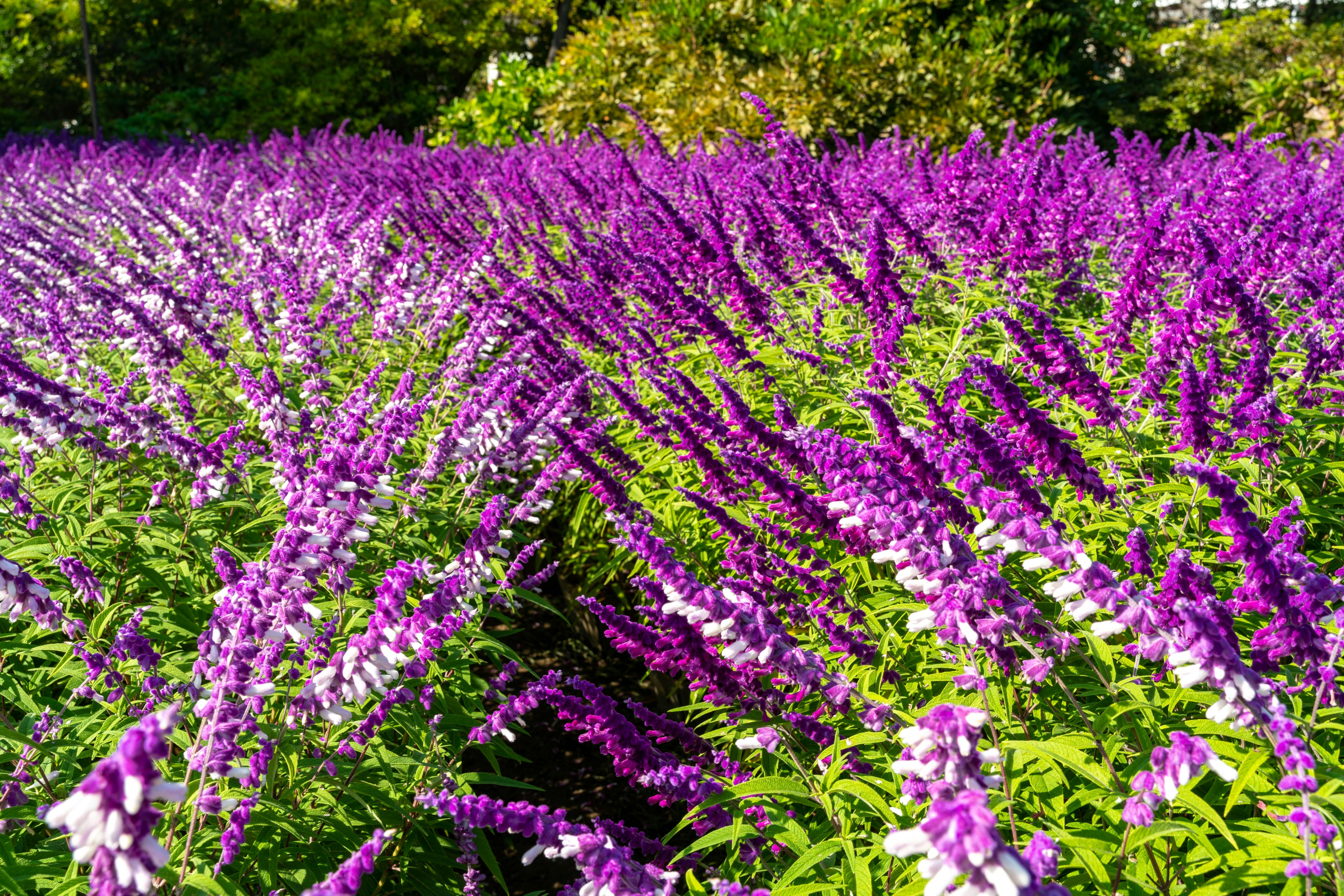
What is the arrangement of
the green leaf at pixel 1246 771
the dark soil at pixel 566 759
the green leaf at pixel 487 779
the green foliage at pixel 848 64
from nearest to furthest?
the green leaf at pixel 1246 771 → the green leaf at pixel 487 779 → the dark soil at pixel 566 759 → the green foliage at pixel 848 64

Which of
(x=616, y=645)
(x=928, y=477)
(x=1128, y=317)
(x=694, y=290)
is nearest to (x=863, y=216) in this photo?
(x=694, y=290)

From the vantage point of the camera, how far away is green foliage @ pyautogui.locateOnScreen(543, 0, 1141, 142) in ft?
44.5

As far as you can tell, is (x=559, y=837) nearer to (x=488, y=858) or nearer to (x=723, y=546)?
(x=488, y=858)

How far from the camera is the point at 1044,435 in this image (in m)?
2.69

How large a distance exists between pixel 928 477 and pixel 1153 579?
117cm

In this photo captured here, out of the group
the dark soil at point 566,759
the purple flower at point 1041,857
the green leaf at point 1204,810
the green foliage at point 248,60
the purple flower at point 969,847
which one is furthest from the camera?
the green foliage at point 248,60

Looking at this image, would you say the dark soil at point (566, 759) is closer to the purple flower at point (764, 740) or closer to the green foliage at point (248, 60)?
the purple flower at point (764, 740)

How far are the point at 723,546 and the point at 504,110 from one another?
59.9 ft

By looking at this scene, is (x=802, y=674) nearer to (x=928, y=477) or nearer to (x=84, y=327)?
(x=928, y=477)

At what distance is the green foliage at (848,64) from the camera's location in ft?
Result: 44.5

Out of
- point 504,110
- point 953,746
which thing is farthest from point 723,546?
point 504,110

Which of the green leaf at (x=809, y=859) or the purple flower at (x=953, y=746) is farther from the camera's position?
the green leaf at (x=809, y=859)

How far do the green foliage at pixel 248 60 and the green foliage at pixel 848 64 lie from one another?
13.3 meters


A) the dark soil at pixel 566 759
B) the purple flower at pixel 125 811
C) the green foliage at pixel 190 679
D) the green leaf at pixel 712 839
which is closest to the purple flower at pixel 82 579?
the green foliage at pixel 190 679
